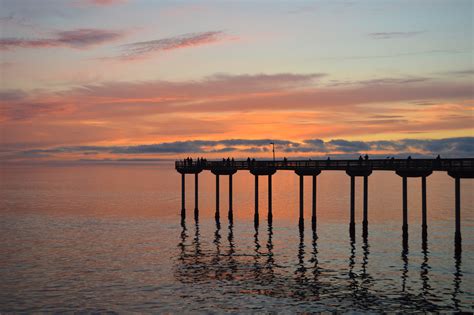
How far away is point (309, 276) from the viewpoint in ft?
117

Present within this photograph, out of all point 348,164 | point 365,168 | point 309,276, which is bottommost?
point 309,276

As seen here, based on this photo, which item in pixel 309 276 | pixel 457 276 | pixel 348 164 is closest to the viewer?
pixel 309 276

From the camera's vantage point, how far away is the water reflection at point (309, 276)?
Answer: 99.7ft

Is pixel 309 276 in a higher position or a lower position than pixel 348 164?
lower

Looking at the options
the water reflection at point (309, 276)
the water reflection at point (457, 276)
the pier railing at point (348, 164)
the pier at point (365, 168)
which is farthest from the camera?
the pier railing at point (348, 164)

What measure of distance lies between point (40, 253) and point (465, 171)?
33.6m

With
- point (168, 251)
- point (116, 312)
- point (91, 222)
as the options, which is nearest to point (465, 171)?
point (168, 251)

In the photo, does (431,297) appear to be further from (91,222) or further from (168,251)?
(91,222)

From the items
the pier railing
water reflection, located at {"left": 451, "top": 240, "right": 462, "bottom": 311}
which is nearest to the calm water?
water reflection, located at {"left": 451, "top": 240, "right": 462, "bottom": 311}

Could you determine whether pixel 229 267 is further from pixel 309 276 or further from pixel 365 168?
pixel 365 168

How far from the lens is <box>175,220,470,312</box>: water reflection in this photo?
99.7 feet

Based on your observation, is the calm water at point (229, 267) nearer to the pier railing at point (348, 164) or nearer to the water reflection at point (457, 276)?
the water reflection at point (457, 276)

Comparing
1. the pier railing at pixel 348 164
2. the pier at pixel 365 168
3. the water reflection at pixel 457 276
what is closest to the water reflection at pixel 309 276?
the water reflection at pixel 457 276

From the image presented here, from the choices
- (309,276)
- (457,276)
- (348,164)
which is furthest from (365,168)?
(309,276)
